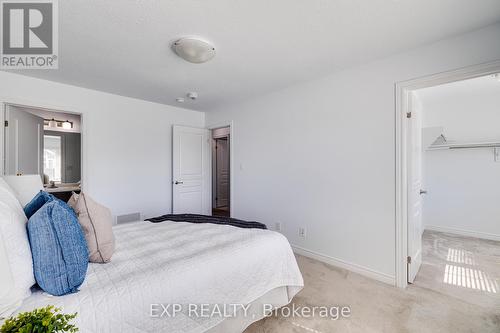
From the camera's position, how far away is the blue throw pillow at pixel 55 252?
105 cm

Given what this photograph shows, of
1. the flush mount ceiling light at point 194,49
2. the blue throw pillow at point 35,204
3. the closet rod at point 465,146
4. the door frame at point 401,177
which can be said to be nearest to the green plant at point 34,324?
the blue throw pillow at point 35,204

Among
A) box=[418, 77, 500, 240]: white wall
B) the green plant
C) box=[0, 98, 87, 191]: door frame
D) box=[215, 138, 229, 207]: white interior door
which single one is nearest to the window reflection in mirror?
box=[0, 98, 87, 191]: door frame

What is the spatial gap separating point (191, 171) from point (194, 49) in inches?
107

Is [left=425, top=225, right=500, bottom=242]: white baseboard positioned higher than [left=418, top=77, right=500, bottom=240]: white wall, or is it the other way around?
[left=418, top=77, right=500, bottom=240]: white wall

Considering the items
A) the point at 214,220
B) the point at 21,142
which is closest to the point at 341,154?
the point at 214,220

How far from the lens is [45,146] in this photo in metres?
4.95

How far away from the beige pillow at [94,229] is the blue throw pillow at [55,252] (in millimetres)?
225

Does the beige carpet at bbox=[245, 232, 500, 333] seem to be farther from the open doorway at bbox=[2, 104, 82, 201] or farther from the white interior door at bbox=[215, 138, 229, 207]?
the white interior door at bbox=[215, 138, 229, 207]

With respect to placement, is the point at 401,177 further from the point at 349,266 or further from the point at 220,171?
the point at 220,171

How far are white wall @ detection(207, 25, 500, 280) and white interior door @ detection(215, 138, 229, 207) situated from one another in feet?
9.79

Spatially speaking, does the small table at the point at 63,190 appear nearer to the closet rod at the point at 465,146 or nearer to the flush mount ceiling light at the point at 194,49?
the flush mount ceiling light at the point at 194,49

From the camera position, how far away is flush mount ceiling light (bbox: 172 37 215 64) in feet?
6.74

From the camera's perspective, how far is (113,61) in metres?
2.48

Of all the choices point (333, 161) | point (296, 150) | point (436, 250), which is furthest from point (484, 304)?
point (296, 150)
